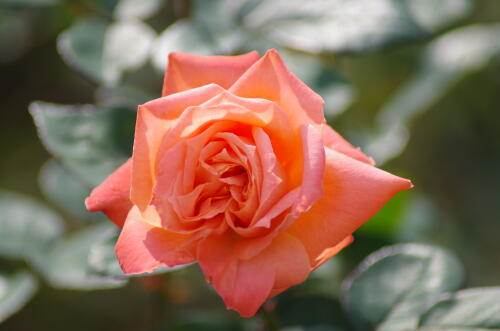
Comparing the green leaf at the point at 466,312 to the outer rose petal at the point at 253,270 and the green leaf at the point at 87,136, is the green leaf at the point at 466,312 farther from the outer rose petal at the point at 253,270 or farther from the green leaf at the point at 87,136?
the green leaf at the point at 87,136

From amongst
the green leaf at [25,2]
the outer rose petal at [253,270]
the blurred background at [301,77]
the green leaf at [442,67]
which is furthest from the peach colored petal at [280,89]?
the green leaf at [442,67]

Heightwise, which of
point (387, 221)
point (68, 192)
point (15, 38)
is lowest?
point (15, 38)

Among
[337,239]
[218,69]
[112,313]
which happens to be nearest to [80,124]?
[218,69]

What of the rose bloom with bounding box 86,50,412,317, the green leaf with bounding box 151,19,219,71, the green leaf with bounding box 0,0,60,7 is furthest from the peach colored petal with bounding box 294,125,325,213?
the green leaf with bounding box 0,0,60,7

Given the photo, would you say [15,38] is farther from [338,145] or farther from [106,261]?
[338,145]

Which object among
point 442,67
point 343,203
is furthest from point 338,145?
point 442,67

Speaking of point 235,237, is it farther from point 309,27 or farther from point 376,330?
point 309,27
